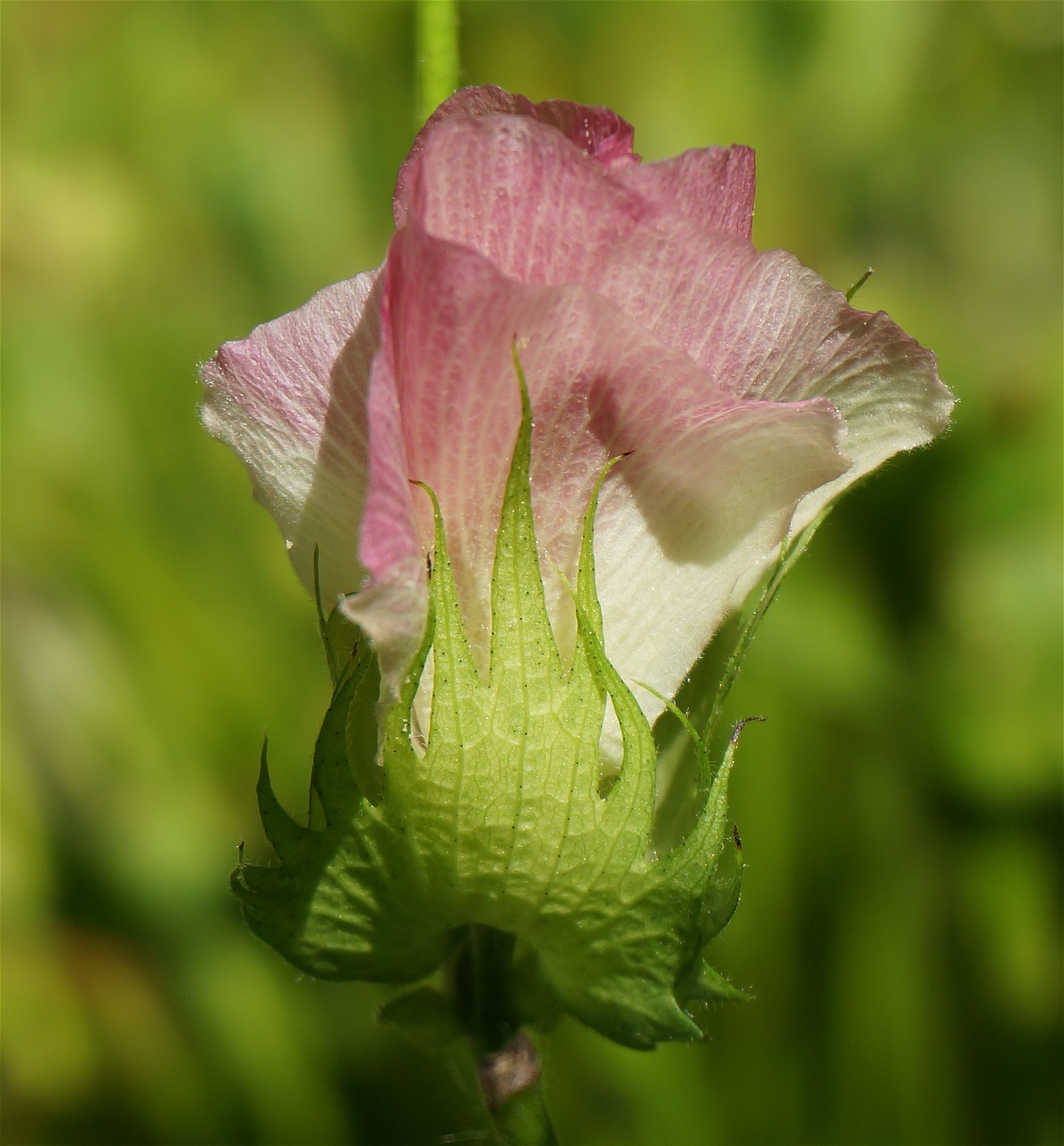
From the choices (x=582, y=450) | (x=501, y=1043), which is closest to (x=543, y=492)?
(x=582, y=450)

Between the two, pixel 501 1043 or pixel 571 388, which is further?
pixel 501 1043

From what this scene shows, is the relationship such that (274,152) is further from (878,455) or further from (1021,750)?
(878,455)

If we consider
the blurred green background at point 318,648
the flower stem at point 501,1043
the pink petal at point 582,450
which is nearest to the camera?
the pink petal at point 582,450

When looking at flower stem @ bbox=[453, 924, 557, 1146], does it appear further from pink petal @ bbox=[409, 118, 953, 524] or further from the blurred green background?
pink petal @ bbox=[409, 118, 953, 524]

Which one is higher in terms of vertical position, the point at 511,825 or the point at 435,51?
the point at 435,51

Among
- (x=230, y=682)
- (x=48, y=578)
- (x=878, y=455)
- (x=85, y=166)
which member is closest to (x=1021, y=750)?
(x=230, y=682)

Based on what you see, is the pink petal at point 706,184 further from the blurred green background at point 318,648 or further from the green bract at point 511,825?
the blurred green background at point 318,648

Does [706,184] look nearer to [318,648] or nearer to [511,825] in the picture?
[511,825]

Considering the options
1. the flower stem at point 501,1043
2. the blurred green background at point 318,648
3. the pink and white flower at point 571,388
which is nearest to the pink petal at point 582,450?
the pink and white flower at point 571,388
